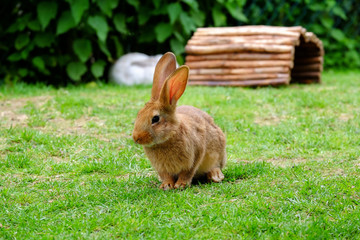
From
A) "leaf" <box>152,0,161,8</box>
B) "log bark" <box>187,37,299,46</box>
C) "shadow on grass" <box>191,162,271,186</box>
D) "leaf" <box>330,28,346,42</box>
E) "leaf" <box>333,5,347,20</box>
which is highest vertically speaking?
"leaf" <box>152,0,161,8</box>

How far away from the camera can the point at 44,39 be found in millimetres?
8109

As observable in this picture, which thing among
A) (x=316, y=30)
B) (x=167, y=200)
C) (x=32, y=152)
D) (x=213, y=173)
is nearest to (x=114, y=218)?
(x=167, y=200)

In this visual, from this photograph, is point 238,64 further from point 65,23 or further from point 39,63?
point 39,63

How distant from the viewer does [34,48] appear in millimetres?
8445

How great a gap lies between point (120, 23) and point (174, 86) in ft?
17.8

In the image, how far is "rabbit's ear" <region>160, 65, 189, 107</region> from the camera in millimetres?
3348

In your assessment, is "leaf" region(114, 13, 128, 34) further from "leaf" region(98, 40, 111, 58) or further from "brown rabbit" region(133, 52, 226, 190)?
"brown rabbit" region(133, 52, 226, 190)

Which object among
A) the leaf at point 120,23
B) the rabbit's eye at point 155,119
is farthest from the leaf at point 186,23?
the rabbit's eye at point 155,119

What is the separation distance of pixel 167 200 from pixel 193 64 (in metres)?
5.22

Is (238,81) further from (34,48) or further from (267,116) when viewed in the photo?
(34,48)

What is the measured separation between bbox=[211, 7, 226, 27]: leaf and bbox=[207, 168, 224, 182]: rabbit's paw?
19.5ft

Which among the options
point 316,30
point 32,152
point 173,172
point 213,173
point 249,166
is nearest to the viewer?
point 173,172

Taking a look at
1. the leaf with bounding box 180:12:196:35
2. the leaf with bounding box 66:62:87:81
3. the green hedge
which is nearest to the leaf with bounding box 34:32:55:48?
the green hedge

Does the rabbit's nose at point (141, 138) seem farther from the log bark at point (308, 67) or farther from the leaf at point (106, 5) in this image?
the log bark at point (308, 67)
